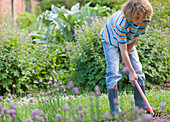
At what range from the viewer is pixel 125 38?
2.41 meters

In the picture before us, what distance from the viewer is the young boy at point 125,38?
2223mm

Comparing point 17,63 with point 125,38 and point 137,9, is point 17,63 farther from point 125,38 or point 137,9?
point 137,9

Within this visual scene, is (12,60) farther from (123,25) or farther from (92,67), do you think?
(123,25)

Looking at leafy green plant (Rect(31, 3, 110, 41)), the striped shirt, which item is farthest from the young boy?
leafy green plant (Rect(31, 3, 110, 41))

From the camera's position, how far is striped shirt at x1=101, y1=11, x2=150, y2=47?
239cm

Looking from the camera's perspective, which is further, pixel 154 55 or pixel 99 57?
pixel 154 55

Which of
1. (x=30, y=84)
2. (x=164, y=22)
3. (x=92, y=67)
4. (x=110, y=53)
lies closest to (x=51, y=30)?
(x=30, y=84)

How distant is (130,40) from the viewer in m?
2.62

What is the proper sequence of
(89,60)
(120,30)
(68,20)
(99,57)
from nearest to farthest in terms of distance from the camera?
(120,30), (99,57), (89,60), (68,20)

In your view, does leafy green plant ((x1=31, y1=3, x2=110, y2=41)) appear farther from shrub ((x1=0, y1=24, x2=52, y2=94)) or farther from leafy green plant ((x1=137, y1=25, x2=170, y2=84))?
leafy green plant ((x1=137, y1=25, x2=170, y2=84))

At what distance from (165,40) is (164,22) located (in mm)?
1128

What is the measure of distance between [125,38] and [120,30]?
11cm

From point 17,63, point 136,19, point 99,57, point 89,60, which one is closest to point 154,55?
point 99,57

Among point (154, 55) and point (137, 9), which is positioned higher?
point (137, 9)
